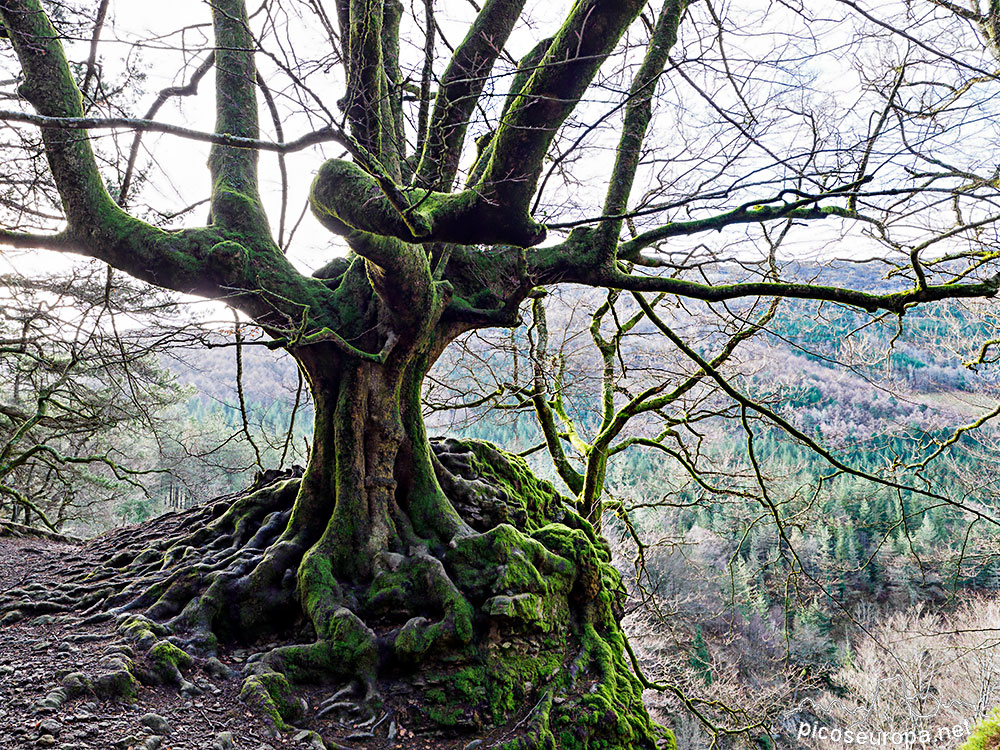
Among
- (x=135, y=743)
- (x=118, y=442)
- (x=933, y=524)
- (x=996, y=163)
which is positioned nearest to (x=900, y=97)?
(x=996, y=163)

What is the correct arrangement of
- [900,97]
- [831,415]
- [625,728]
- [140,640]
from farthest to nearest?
1. [831,415]
2. [900,97]
3. [625,728]
4. [140,640]

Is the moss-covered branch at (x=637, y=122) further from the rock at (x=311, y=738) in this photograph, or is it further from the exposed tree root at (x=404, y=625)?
the rock at (x=311, y=738)

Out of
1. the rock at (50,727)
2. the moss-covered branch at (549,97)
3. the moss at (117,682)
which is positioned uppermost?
the moss-covered branch at (549,97)

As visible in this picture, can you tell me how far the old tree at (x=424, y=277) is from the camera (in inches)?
120

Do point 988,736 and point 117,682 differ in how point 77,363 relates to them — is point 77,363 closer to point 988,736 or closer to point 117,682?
point 117,682

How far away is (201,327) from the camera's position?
9.25 ft

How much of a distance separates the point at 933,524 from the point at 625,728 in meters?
25.6

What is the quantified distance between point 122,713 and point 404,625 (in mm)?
1552

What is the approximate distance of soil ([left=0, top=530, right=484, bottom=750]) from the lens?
2.43m

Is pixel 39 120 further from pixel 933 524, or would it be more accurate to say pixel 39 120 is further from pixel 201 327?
pixel 933 524

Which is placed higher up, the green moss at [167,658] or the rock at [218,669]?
the green moss at [167,658]

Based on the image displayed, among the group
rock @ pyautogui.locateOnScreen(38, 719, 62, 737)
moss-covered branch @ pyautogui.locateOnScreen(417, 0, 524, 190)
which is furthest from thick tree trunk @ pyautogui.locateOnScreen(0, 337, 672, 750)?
moss-covered branch @ pyautogui.locateOnScreen(417, 0, 524, 190)

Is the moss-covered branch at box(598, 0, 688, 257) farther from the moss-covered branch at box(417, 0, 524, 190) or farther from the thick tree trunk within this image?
the thick tree trunk

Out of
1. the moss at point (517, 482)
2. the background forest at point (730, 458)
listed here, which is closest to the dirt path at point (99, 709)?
the background forest at point (730, 458)
